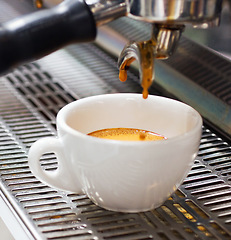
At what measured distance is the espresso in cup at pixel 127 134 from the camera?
1.55ft

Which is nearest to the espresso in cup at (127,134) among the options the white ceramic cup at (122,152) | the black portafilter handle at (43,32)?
the white ceramic cup at (122,152)

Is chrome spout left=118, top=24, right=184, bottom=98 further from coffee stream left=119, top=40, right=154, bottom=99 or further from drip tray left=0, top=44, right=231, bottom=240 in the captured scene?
drip tray left=0, top=44, right=231, bottom=240

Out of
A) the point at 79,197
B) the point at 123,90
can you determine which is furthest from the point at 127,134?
the point at 123,90

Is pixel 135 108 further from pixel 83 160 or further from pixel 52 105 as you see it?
pixel 52 105

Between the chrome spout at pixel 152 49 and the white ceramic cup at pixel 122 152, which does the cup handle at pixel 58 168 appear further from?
the chrome spout at pixel 152 49

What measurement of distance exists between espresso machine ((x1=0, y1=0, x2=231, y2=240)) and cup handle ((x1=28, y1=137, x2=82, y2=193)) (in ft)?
0.07

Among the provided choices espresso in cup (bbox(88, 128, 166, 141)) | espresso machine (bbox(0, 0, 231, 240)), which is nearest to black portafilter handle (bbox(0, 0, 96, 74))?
espresso machine (bbox(0, 0, 231, 240))

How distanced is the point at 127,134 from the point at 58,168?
81mm

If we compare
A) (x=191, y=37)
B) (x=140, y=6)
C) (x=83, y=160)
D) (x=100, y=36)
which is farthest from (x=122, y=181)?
(x=100, y=36)

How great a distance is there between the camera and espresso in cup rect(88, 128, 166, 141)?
47 centimetres

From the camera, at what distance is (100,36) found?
2.81 ft

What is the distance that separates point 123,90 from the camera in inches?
28.4

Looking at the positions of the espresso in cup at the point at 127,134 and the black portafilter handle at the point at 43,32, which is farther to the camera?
the espresso in cup at the point at 127,134

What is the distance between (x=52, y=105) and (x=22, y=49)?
32cm
